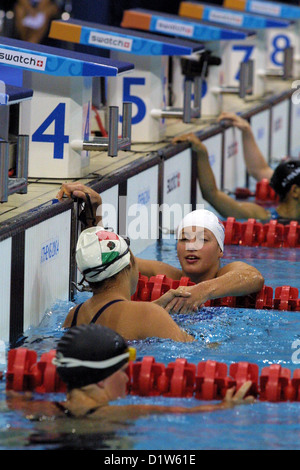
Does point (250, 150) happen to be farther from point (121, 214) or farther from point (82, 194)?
point (82, 194)

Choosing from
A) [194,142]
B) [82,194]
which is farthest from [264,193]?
[82,194]

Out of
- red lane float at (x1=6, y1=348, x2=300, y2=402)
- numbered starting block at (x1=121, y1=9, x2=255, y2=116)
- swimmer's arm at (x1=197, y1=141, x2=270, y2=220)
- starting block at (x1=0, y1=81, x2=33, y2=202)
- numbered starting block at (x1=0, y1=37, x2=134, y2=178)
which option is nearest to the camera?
red lane float at (x1=6, y1=348, x2=300, y2=402)

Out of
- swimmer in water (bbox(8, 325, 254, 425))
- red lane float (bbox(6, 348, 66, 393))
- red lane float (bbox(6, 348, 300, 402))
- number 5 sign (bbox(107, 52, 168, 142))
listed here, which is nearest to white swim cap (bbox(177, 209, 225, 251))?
red lane float (bbox(6, 348, 300, 402))

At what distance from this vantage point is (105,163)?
589cm

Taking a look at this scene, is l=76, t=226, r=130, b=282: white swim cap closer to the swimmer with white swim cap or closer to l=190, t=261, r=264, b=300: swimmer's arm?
l=190, t=261, r=264, b=300: swimmer's arm

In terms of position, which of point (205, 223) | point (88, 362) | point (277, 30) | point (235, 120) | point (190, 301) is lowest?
point (190, 301)

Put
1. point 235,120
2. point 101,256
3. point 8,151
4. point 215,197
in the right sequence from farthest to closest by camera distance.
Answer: point 235,120 → point 215,197 → point 8,151 → point 101,256

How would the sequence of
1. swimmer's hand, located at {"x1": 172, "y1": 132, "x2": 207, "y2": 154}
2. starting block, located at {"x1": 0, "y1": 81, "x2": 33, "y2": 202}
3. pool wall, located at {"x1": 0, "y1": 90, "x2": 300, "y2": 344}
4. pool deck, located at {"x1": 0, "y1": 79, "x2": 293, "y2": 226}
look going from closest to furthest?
1. starting block, located at {"x1": 0, "y1": 81, "x2": 33, "y2": 202}
2. pool wall, located at {"x1": 0, "y1": 90, "x2": 300, "y2": 344}
3. pool deck, located at {"x1": 0, "y1": 79, "x2": 293, "y2": 226}
4. swimmer's hand, located at {"x1": 172, "y1": 132, "x2": 207, "y2": 154}

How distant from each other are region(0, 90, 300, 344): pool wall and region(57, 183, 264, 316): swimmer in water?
290 millimetres

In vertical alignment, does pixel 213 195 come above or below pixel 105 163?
below

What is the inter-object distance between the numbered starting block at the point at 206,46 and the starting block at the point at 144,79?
2.57ft

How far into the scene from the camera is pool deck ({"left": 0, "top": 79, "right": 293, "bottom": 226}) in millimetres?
4613

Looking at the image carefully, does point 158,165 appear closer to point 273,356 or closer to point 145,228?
point 145,228

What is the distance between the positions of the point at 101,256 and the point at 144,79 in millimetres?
2872
